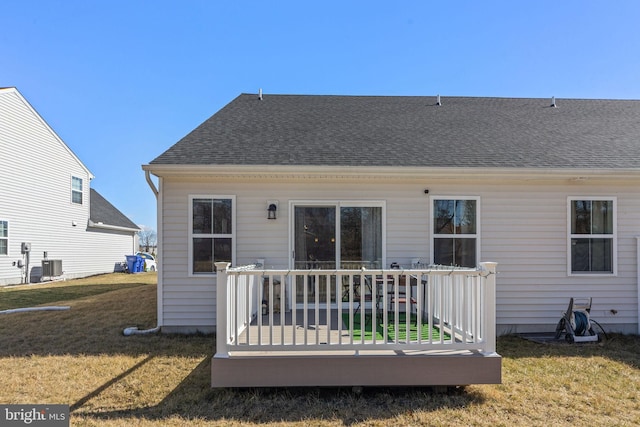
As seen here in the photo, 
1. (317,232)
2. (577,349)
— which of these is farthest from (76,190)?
(577,349)

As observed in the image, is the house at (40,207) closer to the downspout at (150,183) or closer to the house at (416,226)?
the downspout at (150,183)

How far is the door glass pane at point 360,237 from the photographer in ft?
20.3

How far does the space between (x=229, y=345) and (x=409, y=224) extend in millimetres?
3665

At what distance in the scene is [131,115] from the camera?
64.4 ft

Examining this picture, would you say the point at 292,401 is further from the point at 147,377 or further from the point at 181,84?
the point at 181,84

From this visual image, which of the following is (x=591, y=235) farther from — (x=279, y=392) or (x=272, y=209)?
(x=279, y=392)

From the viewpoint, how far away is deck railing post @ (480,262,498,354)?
380 cm

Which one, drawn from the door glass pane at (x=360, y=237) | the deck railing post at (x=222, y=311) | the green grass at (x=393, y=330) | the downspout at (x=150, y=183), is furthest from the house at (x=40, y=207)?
the green grass at (x=393, y=330)

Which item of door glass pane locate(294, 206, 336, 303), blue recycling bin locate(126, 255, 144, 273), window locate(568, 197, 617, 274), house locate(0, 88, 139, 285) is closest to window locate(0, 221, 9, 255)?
house locate(0, 88, 139, 285)

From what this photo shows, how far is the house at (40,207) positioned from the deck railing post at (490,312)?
601 inches

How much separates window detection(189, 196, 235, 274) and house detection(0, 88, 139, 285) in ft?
35.4

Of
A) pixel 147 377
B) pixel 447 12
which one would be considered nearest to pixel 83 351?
pixel 147 377

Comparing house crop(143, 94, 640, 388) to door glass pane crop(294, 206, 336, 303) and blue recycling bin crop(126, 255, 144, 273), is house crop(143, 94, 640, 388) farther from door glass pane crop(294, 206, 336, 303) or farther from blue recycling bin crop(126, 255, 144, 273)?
blue recycling bin crop(126, 255, 144, 273)

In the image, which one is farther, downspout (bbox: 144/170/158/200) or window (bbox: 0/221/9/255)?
window (bbox: 0/221/9/255)
